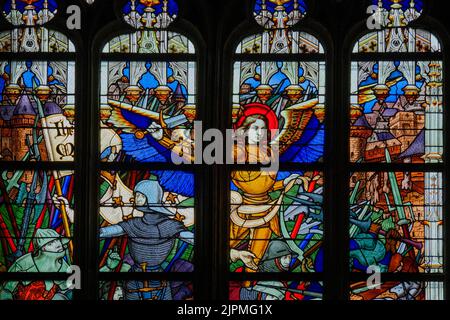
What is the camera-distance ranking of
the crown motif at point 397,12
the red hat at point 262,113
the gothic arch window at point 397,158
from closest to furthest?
the gothic arch window at point 397,158
the red hat at point 262,113
the crown motif at point 397,12

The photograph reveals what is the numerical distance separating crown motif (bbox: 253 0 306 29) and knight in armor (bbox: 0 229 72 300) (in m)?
2.34

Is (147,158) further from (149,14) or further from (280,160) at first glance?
(149,14)

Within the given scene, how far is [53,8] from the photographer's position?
26.7 feet

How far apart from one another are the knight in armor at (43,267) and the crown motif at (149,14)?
5.89 ft

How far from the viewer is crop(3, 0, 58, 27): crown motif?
811 cm

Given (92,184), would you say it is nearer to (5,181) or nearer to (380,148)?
(5,181)

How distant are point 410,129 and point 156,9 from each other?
2238mm

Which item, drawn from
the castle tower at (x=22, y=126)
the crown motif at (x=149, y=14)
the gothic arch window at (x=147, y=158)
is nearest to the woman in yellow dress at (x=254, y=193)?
the gothic arch window at (x=147, y=158)

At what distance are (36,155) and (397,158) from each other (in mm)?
2843

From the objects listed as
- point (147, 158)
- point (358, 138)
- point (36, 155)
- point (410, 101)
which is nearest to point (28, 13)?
point (36, 155)

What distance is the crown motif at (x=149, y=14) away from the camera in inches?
319

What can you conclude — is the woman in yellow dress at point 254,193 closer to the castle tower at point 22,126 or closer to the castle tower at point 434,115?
the castle tower at point 434,115
